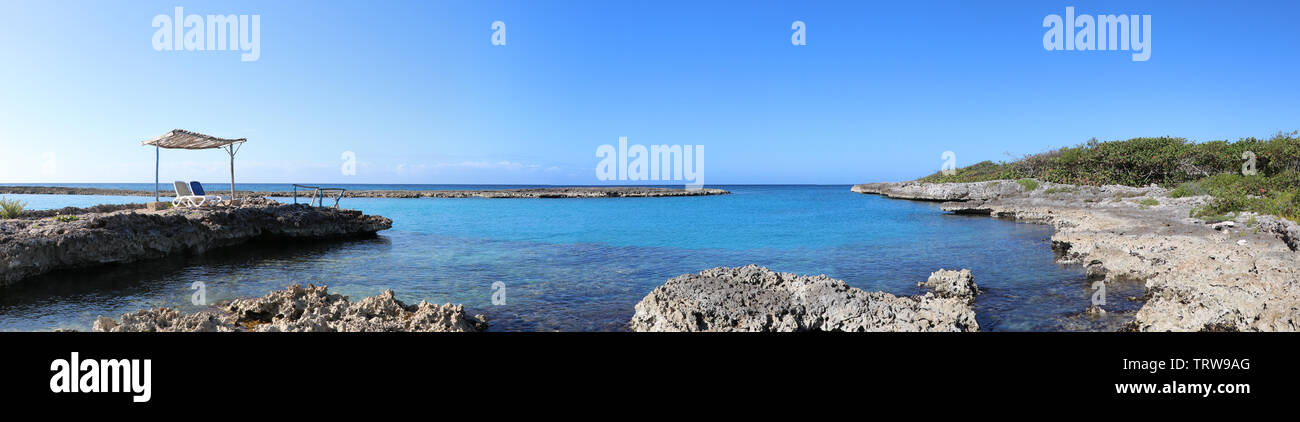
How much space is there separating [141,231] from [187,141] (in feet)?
25.2

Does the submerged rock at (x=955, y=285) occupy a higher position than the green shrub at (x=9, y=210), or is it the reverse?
the green shrub at (x=9, y=210)

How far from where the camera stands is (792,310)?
7.02 metres

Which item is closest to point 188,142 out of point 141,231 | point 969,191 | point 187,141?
point 187,141

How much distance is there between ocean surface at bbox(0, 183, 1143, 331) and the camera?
28.1 feet

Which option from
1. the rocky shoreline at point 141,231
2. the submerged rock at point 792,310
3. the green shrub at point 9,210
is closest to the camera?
the submerged rock at point 792,310

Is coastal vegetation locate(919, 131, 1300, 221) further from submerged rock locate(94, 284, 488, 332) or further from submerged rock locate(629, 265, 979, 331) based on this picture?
submerged rock locate(94, 284, 488, 332)

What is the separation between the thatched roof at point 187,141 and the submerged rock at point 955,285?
21933 mm

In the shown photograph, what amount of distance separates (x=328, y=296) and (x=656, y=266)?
7320 millimetres

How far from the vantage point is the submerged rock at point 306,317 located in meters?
6.59

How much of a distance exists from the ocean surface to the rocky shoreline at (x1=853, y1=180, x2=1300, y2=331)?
590mm

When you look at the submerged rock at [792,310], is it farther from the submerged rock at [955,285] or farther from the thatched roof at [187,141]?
the thatched roof at [187,141]

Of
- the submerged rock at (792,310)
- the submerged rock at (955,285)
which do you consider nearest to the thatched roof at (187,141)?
the submerged rock at (792,310)
